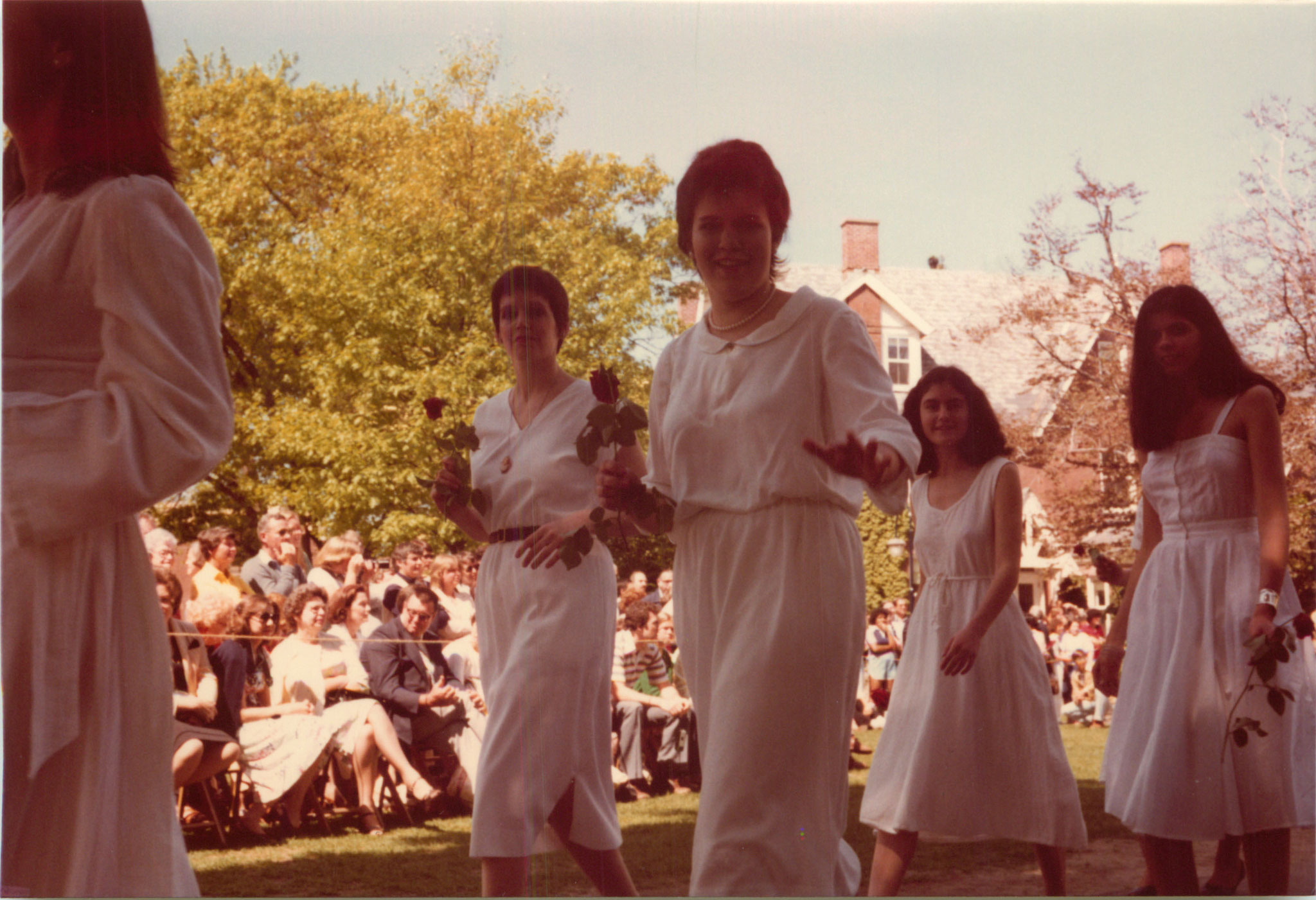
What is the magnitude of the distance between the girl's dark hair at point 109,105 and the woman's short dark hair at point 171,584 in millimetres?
2659

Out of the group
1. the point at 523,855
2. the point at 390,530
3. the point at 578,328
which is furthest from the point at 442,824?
the point at 578,328

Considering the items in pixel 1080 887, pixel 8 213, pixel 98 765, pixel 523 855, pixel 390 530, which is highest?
pixel 8 213

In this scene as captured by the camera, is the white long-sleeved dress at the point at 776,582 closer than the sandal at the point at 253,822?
Yes

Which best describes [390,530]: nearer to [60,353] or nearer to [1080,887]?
[60,353]

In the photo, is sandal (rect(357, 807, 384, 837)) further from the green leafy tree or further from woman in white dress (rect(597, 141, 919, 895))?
woman in white dress (rect(597, 141, 919, 895))

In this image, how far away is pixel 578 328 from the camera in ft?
12.3

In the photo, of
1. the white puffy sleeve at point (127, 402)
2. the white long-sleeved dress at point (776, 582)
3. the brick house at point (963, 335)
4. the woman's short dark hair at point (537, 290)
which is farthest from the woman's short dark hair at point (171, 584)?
the white puffy sleeve at point (127, 402)

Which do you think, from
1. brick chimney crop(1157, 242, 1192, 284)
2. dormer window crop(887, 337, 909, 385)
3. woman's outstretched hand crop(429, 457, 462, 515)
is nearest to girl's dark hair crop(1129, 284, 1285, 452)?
dormer window crop(887, 337, 909, 385)

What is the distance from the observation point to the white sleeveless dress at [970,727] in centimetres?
360

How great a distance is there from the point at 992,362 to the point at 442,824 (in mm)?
3060

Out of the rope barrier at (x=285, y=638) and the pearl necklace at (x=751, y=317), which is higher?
the pearl necklace at (x=751, y=317)

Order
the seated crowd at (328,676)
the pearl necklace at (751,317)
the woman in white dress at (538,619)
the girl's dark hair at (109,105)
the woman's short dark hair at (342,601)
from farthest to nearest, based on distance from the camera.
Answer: the woman's short dark hair at (342,601) < the seated crowd at (328,676) < the woman in white dress at (538,619) < the pearl necklace at (751,317) < the girl's dark hair at (109,105)

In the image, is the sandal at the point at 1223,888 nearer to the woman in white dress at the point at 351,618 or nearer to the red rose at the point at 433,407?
the red rose at the point at 433,407

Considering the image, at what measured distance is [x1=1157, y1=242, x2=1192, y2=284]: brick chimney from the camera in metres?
4.53
